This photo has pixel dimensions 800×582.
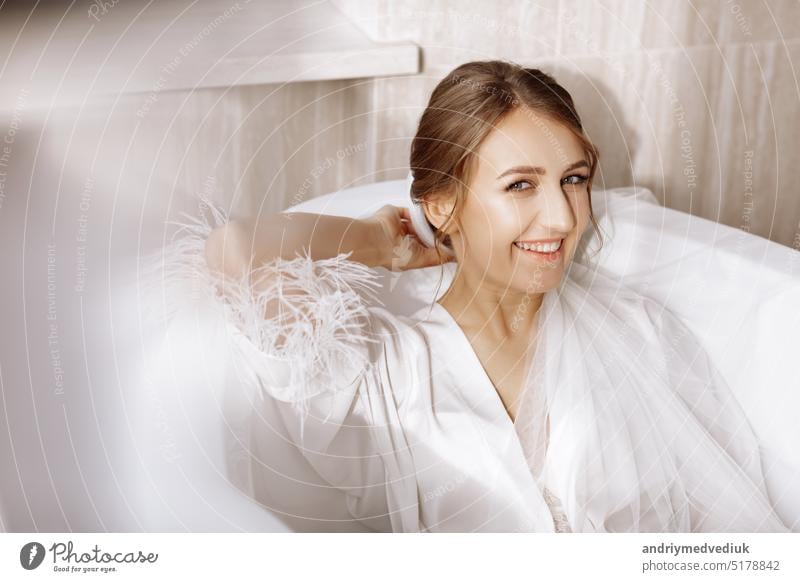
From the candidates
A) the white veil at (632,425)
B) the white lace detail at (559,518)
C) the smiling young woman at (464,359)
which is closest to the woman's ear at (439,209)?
the smiling young woman at (464,359)

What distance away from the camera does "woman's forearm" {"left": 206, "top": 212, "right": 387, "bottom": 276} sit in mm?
592

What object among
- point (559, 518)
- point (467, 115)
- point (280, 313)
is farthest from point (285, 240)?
point (559, 518)

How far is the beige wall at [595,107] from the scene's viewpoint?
2.18ft

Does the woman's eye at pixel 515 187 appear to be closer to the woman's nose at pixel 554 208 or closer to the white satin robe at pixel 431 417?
the woman's nose at pixel 554 208

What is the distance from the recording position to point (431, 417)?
613 mm

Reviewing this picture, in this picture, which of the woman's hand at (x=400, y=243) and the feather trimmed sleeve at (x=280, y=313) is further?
the woman's hand at (x=400, y=243)

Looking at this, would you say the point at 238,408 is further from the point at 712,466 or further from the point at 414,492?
the point at 712,466

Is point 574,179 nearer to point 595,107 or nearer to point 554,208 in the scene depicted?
point 554,208

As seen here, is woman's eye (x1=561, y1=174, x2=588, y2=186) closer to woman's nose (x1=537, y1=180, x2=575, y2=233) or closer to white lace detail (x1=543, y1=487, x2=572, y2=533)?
woman's nose (x1=537, y1=180, x2=575, y2=233)

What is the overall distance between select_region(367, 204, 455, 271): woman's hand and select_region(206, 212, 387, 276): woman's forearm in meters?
0.01

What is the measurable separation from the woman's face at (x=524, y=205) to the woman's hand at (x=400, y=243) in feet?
0.13

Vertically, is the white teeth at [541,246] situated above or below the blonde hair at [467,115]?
below

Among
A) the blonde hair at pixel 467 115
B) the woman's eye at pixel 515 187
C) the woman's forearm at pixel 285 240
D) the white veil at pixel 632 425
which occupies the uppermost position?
the blonde hair at pixel 467 115
